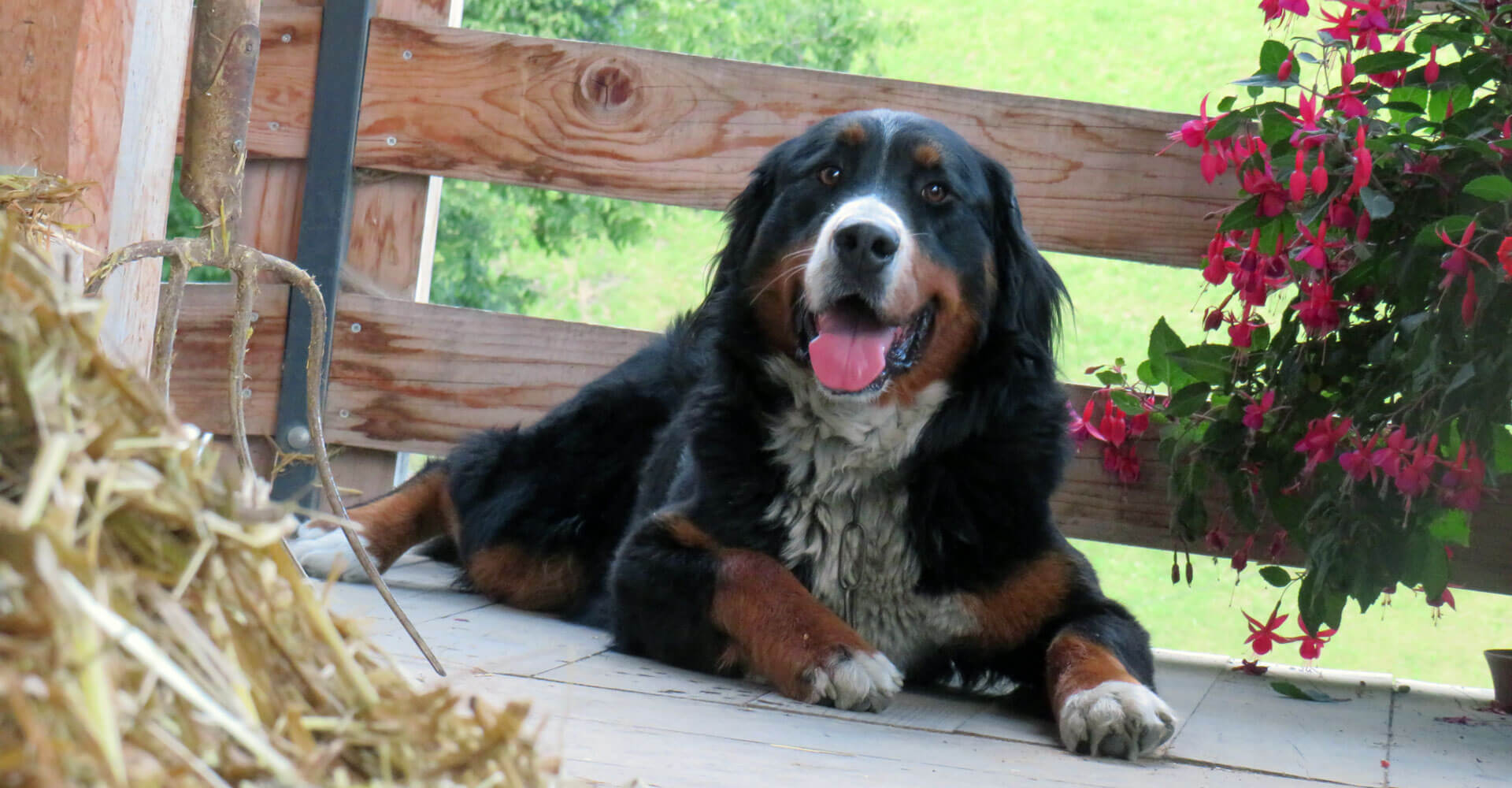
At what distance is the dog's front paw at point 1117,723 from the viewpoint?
2.06 m

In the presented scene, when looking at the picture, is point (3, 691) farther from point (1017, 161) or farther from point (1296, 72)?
point (1017, 161)

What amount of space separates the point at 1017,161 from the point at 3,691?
3.10 m

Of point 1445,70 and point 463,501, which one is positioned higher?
point 1445,70

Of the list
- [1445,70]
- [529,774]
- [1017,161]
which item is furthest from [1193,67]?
[529,774]

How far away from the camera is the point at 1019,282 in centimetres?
284

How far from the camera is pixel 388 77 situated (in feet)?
12.1

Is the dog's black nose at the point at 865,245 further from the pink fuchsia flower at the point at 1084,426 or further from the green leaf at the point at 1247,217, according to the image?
the pink fuchsia flower at the point at 1084,426

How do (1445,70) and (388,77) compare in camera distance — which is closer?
(1445,70)

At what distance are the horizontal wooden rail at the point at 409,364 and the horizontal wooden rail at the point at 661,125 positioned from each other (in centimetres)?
40

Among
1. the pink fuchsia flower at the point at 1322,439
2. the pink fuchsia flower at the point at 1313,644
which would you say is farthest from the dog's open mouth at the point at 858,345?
the pink fuchsia flower at the point at 1313,644

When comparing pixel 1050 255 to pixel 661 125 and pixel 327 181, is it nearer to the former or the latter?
pixel 661 125

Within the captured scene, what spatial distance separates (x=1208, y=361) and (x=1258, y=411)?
21 cm

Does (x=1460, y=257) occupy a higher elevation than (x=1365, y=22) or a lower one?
lower

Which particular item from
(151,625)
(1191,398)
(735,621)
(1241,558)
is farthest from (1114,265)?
(151,625)
